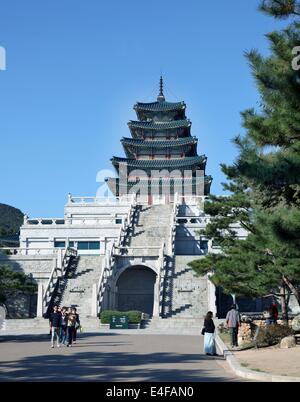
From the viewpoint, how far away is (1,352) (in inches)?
693

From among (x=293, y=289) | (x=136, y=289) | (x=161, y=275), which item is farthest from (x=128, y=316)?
(x=293, y=289)

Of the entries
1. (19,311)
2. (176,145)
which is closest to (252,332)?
(19,311)

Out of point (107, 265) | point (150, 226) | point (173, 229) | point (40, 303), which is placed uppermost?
point (150, 226)

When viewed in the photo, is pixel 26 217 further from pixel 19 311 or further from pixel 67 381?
pixel 67 381

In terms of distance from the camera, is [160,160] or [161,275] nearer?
[161,275]

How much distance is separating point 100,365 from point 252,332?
344 inches

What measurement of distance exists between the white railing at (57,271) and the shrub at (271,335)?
61.3 feet

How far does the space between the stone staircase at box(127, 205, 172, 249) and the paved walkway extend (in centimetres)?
2524

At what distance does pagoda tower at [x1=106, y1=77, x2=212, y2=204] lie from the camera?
6212 centimetres

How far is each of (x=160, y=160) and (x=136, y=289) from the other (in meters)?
24.4

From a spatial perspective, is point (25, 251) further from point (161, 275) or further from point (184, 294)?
point (184, 294)

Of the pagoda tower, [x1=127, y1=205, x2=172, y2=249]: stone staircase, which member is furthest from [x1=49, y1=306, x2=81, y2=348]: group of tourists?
the pagoda tower

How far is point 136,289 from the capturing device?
140 ft

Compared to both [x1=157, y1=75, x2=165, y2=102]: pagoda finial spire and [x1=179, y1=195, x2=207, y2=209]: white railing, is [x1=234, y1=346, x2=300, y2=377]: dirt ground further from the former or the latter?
[x1=157, y1=75, x2=165, y2=102]: pagoda finial spire
